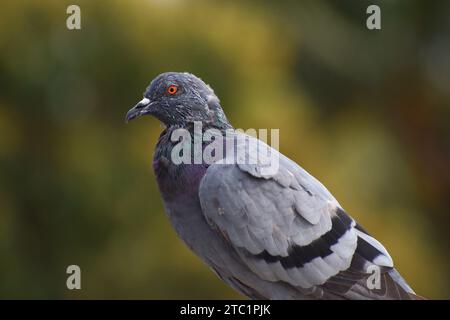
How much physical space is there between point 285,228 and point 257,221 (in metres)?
0.20

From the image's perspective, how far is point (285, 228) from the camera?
16.5ft

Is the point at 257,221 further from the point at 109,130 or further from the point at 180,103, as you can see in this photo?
the point at 109,130

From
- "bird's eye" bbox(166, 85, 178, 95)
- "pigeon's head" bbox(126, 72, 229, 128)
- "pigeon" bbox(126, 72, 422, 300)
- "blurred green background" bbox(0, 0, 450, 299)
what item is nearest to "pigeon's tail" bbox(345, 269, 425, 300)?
"pigeon" bbox(126, 72, 422, 300)

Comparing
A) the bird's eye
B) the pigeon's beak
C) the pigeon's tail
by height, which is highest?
the bird's eye

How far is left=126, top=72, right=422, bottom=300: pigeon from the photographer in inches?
194

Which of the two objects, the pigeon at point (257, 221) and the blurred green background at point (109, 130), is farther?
the blurred green background at point (109, 130)

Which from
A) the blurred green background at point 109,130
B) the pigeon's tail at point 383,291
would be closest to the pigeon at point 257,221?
the pigeon's tail at point 383,291

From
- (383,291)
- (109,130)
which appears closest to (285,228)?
(383,291)

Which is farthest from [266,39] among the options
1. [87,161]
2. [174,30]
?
[87,161]

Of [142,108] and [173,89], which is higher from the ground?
[173,89]

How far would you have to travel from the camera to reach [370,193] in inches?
478

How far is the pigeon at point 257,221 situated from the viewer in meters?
4.92

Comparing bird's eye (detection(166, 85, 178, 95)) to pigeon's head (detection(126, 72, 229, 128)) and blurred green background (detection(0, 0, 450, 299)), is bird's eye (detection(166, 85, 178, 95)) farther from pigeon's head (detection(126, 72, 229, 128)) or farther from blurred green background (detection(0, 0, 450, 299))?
blurred green background (detection(0, 0, 450, 299))

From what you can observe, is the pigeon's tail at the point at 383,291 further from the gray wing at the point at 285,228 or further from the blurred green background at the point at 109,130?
the blurred green background at the point at 109,130
